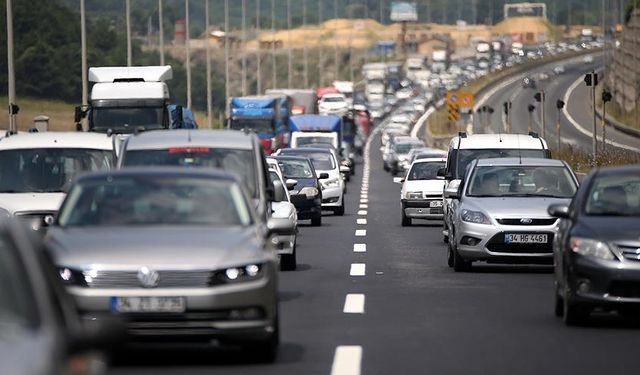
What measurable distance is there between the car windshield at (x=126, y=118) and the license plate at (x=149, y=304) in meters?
32.7

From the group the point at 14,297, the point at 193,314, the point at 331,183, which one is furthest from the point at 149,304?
the point at 331,183

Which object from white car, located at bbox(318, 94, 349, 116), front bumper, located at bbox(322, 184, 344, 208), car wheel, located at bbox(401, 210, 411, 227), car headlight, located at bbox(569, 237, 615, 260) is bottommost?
white car, located at bbox(318, 94, 349, 116)

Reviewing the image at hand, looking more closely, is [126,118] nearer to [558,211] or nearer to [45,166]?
[45,166]

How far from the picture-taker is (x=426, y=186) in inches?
1437

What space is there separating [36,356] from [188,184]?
305 inches

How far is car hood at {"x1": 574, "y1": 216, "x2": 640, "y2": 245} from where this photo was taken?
51.0 ft

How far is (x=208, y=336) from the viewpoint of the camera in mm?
12438

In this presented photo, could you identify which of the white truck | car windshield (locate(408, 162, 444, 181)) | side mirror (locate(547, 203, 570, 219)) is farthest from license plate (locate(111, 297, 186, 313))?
the white truck

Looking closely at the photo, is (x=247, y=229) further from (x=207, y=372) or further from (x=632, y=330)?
(x=632, y=330)

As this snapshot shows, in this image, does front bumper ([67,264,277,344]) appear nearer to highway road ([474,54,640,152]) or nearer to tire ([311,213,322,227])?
tire ([311,213,322,227])

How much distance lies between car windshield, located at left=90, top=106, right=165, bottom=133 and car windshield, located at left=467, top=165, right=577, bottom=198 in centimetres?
2178

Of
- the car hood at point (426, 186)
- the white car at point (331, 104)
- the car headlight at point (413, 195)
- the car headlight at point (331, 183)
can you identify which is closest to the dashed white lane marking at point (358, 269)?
the car headlight at point (413, 195)

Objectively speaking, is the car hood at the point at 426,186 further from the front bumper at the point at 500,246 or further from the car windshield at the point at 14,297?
the car windshield at the point at 14,297

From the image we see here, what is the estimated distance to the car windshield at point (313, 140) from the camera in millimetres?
65675
